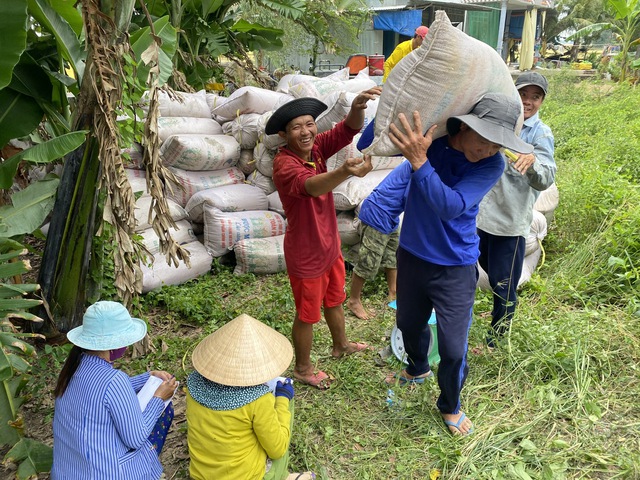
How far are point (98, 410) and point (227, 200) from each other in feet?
8.73

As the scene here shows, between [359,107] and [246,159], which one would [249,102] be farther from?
[359,107]

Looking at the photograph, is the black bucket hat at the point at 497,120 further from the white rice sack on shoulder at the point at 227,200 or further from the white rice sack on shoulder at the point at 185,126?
the white rice sack on shoulder at the point at 185,126

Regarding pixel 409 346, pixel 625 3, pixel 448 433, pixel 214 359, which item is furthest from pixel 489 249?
pixel 625 3

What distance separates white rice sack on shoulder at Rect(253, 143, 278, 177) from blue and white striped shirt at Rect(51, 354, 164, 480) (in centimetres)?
287

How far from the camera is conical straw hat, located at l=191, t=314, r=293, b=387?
179 centimetres

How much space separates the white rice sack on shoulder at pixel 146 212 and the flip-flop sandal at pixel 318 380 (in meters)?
1.67

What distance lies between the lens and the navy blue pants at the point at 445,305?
2.20 m

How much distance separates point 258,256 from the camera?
4.08 m

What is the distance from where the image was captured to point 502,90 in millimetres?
1949

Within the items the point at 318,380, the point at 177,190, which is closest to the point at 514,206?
the point at 318,380

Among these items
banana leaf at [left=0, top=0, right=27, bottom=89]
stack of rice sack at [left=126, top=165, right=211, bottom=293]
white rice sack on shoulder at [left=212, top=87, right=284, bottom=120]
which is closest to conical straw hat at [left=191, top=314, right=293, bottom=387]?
banana leaf at [left=0, top=0, right=27, bottom=89]

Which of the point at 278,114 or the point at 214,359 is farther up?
the point at 278,114

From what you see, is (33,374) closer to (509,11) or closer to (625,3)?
(625,3)

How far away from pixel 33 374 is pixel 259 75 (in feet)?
14.5
